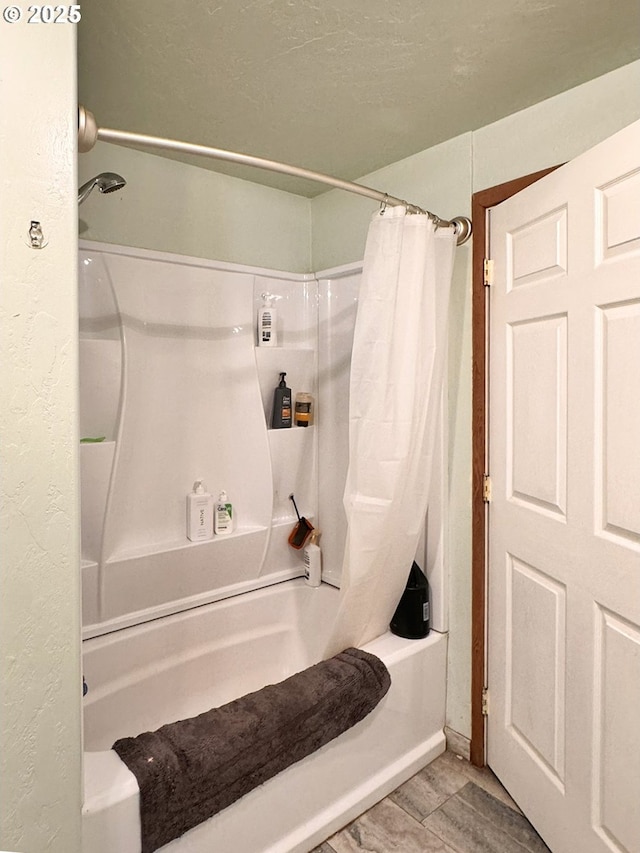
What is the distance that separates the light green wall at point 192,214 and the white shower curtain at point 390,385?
84 centimetres

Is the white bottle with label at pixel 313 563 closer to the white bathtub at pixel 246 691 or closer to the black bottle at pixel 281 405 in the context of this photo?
the white bathtub at pixel 246 691

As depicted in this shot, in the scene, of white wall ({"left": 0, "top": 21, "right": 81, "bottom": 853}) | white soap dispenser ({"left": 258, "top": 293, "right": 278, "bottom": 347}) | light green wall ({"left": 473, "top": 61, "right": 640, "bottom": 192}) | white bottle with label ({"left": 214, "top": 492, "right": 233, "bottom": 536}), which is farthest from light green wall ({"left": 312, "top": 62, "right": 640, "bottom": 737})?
white wall ({"left": 0, "top": 21, "right": 81, "bottom": 853})

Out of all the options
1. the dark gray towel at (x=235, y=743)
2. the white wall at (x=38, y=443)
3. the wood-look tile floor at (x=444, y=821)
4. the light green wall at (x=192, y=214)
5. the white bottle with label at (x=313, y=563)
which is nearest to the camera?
the white wall at (x=38, y=443)

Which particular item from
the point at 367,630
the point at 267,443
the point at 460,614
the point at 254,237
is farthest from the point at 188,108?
the point at 460,614

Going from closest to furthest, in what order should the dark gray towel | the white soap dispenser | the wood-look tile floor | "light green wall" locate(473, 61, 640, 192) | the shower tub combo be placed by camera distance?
the dark gray towel, "light green wall" locate(473, 61, 640, 192), the wood-look tile floor, the shower tub combo, the white soap dispenser

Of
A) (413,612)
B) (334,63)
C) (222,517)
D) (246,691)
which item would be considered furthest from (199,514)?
(334,63)

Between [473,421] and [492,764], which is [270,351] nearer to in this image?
[473,421]

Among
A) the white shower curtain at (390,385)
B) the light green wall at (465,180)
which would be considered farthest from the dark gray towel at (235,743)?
the light green wall at (465,180)

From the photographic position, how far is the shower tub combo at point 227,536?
1753mm

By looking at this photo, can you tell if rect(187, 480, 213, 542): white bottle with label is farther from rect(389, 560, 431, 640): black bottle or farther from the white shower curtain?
rect(389, 560, 431, 640): black bottle

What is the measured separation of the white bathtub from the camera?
127 centimetres

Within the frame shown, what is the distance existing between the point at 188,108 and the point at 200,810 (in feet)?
6.63

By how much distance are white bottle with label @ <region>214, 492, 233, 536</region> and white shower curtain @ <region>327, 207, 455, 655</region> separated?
0.66 m

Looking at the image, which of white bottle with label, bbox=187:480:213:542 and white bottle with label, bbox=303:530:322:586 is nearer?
white bottle with label, bbox=187:480:213:542
